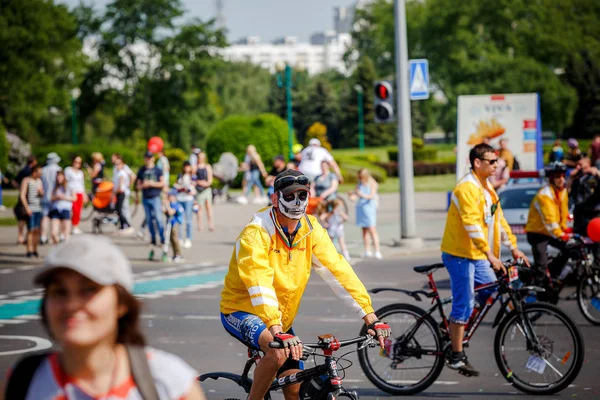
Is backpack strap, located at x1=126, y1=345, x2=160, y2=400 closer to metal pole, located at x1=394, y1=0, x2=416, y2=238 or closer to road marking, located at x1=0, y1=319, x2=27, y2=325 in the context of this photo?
road marking, located at x1=0, y1=319, x2=27, y2=325

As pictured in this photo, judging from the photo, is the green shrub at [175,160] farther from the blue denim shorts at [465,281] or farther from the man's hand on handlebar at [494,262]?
the man's hand on handlebar at [494,262]

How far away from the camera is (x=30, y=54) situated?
216 feet

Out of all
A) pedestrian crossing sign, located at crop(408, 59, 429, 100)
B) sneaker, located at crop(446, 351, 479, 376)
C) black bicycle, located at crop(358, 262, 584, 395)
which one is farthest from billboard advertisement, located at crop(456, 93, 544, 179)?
sneaker, located at crop(446, 351, 479, 376)

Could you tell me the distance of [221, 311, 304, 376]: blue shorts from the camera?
5.21 m

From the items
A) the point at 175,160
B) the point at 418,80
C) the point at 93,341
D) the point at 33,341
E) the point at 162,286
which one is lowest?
the point at 162,286

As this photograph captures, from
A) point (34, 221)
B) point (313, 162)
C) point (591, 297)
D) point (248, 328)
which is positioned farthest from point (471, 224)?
point (34, 221)

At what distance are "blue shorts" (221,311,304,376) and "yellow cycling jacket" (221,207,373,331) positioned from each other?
0.04 metres

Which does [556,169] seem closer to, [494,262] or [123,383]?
[494,262]

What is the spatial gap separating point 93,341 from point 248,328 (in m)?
2.75

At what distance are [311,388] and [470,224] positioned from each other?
301 cm

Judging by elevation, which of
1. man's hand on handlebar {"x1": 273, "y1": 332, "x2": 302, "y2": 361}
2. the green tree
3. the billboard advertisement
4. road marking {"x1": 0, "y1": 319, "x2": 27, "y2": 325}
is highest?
the green tree

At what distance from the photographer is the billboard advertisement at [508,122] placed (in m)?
22.6

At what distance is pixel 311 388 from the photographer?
5.09m

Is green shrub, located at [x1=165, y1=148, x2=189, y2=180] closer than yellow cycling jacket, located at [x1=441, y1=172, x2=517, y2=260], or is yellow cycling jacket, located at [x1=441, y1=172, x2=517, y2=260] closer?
yellow cycling jacket, located at [x1=441, y1=172, x2=517, y2=260]
